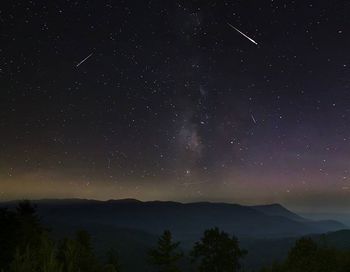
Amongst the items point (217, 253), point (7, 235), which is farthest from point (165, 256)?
point (7, 235)

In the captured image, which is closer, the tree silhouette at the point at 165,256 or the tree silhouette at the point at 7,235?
the tree silhouette at the point at 7,235

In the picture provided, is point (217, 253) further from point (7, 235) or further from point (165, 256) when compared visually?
point (7, 235)

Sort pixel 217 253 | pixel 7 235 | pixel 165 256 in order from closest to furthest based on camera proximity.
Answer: pixel 7 235 < pixel 165 256 < pixel 217 253

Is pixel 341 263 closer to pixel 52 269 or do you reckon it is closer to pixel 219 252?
pixel 219 252

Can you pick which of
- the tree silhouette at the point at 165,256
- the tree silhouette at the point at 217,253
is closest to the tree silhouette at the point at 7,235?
the tree silhouette at the point at 165,256

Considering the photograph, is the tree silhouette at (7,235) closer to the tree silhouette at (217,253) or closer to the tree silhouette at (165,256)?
the tree silhouette at (165,256)

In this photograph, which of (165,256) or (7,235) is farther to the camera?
(165,256)

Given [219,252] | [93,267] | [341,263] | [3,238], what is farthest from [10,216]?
[341,263]

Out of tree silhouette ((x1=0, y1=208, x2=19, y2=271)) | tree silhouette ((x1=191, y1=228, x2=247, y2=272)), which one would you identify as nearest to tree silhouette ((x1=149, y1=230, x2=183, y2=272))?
tree silhouette ((x1=191, y1=228, x2=247, y2=272))
